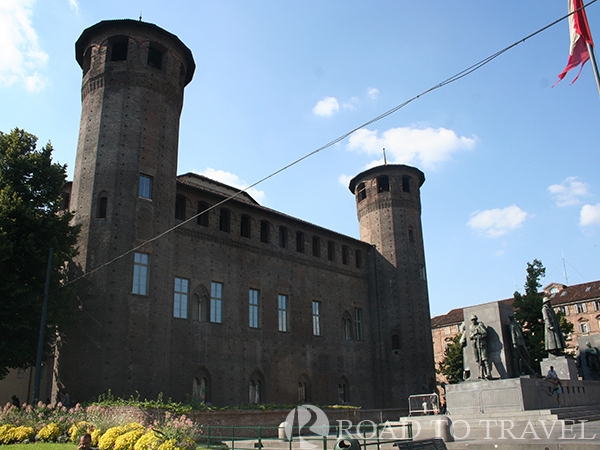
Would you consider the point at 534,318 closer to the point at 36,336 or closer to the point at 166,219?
the point at 166,219

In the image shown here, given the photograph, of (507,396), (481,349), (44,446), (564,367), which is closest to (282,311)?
(481,349)

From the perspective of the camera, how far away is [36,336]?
1888 cm

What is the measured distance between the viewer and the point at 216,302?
85.0ft

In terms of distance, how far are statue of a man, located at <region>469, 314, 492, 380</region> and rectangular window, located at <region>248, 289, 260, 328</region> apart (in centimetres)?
1236

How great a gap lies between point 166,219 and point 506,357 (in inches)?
557

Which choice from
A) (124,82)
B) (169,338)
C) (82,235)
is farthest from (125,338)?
(124,82)

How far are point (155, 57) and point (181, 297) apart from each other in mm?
11230

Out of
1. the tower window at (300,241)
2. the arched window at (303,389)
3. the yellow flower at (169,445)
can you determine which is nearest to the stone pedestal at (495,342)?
the yellow flower at (169,445)

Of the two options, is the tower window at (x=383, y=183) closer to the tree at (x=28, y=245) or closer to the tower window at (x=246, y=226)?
the tower window at (x=246, y=226)

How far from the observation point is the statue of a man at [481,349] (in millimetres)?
17438

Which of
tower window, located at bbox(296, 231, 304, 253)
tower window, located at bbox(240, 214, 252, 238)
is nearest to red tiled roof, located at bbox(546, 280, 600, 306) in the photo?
tower window, located at bbox(296, 231, 304, 253)

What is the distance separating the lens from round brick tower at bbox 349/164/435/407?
1296 inches

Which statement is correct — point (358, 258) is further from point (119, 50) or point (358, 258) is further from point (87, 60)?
point (87, 60)

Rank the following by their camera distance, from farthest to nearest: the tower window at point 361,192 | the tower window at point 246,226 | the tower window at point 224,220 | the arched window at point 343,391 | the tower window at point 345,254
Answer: the tower window at point 361,192 → the tower window at point 345,254 → the arched window at point 343,391 → the tower window at point 246,226 → the tower window at point 224,220
